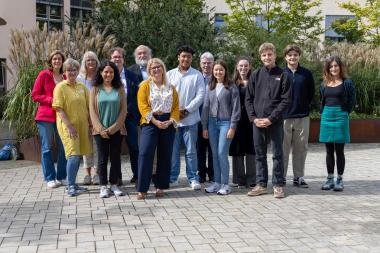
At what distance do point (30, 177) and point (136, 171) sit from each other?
2061 millimetres

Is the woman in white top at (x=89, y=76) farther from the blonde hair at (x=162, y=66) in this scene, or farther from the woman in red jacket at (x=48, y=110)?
the blonde hair at (x=162, y=66)

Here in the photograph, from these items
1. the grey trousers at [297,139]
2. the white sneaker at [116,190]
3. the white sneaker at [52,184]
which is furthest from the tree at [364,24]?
the white sneaker at [52,184]

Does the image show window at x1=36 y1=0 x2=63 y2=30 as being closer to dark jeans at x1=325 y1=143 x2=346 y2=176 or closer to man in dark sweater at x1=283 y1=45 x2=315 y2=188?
man in dark sweater at x1=283 y1=45 x2=315 y2=188

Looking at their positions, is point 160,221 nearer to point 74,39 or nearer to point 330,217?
point 330,217

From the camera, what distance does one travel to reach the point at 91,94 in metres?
7.16

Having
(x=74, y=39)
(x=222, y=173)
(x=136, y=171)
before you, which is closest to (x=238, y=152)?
(x=222, y=173)

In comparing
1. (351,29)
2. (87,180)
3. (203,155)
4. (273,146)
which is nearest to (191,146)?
(203,155)

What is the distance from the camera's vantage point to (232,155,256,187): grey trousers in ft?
25.7

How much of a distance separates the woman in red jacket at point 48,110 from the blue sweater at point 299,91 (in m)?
3.38

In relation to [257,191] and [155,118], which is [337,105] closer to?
[257,191]

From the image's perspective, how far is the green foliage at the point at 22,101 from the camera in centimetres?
961

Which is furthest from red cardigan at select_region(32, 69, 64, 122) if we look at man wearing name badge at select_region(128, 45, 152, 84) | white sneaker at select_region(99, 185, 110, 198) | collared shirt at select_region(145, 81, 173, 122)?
collared shirt at select_region(145, 81, 173, 122)

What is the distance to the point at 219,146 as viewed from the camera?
746cm

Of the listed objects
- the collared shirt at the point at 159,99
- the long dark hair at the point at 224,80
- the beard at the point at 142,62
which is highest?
the beard at the point at 142,62
